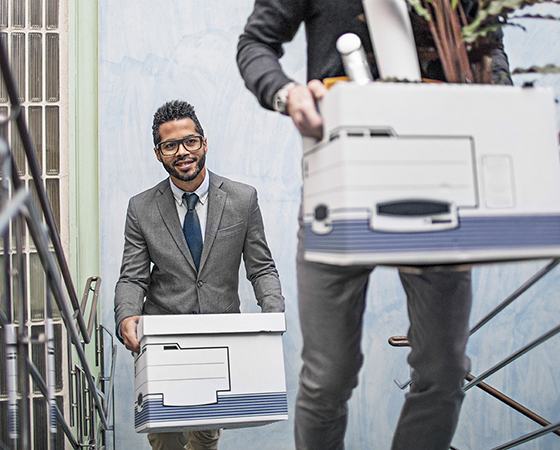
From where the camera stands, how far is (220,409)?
6.40 feet

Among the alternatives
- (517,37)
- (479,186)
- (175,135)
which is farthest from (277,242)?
(479,186)

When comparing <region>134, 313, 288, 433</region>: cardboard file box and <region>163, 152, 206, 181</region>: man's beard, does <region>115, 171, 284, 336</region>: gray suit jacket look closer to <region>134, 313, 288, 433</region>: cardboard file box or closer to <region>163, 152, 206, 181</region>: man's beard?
<region>163, 152, 206, 181</region>: man's beard

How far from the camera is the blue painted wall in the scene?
3.34 m

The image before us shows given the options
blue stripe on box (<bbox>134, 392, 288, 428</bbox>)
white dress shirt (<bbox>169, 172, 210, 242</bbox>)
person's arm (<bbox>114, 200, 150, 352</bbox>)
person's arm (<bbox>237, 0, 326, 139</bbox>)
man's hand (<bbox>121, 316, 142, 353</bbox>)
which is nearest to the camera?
person's arm (<bbox>237, 0, 326, 139</bbox>)

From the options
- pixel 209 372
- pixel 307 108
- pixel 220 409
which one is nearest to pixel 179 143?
pixel 209 372

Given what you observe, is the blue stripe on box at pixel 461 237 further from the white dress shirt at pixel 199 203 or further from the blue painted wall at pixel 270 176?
the blue painted wall at pixel 270 176

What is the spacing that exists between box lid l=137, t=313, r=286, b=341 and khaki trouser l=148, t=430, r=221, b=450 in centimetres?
66

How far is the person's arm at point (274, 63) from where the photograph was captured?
1.15 m

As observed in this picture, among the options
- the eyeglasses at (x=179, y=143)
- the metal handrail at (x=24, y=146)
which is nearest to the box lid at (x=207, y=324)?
the metal handrail at (x=24, y=146)

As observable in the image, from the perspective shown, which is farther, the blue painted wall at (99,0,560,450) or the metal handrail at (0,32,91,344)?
the blue painted wall at (99,0,560,450)

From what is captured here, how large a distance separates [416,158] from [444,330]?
1.20ft

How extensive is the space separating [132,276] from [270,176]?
1.13m

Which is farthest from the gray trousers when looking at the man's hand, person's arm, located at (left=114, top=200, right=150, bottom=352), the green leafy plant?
→ person's arm, located at (left=114, top=200, right=150, bottom=352)

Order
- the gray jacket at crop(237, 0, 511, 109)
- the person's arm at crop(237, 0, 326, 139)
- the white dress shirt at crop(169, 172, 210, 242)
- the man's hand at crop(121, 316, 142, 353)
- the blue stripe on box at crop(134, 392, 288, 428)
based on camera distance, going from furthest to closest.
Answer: the white dress shirt at crop(169, 172, 210, 242) < the man's hand at crop(121, 316, 142, 353) < the blue stripe on box at crop(134, 392, 288, 428) < the gray jacket at crop(237, 0, 511, 109) < the person's arm at crop(237, 0, 326, 139)
